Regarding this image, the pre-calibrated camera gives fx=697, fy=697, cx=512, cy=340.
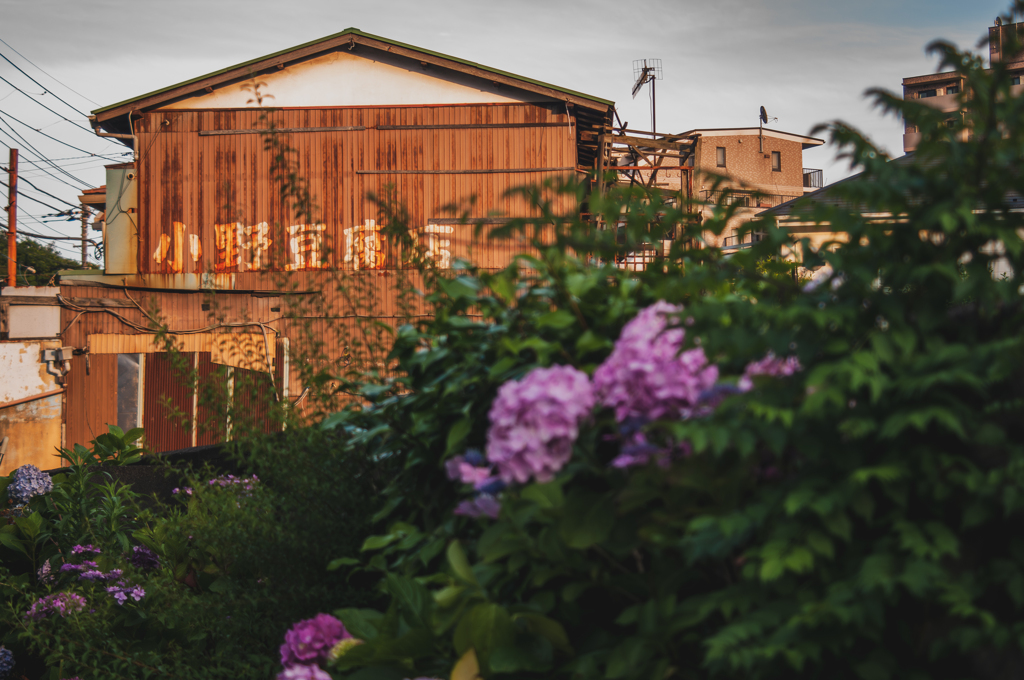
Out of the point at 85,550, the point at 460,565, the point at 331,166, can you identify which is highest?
the point at 331,166

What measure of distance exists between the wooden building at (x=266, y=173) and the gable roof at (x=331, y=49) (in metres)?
0.03

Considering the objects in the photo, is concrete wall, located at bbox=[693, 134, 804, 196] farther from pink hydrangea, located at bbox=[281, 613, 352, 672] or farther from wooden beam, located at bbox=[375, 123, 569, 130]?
pink hydrangea, located at bbox=[281, 613, 352, 672]

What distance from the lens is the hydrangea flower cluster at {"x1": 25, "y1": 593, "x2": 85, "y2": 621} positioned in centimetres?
294

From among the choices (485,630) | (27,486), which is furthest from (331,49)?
(485,630)

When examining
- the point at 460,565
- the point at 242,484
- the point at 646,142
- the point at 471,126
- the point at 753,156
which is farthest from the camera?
the point at 753,156

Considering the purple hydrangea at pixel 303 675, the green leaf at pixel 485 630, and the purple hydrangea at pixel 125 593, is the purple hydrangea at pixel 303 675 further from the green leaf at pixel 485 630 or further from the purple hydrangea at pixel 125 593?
the purple hydrangea at pixel 125 593

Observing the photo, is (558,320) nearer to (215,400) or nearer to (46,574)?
(215,400)

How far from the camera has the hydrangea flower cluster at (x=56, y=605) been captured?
9.66 ft

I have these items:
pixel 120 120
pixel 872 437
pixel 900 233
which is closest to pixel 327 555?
pixel 872 437

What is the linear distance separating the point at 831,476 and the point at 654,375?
351mm

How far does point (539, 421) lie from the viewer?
1.29 metres

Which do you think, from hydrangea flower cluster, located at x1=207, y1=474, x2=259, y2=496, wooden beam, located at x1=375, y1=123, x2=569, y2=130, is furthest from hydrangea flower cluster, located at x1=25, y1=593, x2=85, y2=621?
wooden beam, located at x1=375, y1=123, x2=569, y2=130

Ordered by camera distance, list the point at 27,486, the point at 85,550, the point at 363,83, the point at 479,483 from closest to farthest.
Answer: the point at 479,483 → the point at 85,550 → the point at 27,486 → the point at 363,83

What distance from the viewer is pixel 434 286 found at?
8.63 feet
